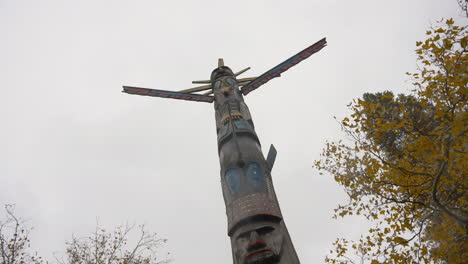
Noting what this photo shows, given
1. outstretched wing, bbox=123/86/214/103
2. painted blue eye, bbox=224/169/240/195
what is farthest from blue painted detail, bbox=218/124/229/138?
outstretched wing, bbox=123/86/214/103

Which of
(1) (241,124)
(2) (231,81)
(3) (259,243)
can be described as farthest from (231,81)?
(3) (259,243)

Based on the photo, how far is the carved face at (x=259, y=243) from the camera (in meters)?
5.28

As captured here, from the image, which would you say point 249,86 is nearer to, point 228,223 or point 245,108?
point 245,108

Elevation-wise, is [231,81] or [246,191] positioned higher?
[231,81]

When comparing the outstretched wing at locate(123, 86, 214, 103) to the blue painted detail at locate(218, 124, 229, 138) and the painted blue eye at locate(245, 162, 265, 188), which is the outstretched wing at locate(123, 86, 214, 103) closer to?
the blue painted detail at locate(218, 124, 229, 138)

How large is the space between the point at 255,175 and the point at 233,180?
1.65ft

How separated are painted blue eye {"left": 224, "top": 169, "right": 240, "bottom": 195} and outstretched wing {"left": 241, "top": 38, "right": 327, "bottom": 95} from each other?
468 cm

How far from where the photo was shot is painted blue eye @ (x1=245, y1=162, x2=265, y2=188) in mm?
6762

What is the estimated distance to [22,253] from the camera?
10797 mm

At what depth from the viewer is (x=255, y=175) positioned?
695cm

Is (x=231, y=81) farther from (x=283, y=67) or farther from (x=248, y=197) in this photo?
(x=248, y=197)

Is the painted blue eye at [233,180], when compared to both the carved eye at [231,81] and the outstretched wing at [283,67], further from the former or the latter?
the outstretched wing at [283,67]

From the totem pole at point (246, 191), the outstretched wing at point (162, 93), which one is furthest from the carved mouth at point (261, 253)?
the outstretched wing at point (162, 93)

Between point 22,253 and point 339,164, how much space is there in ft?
36.5
